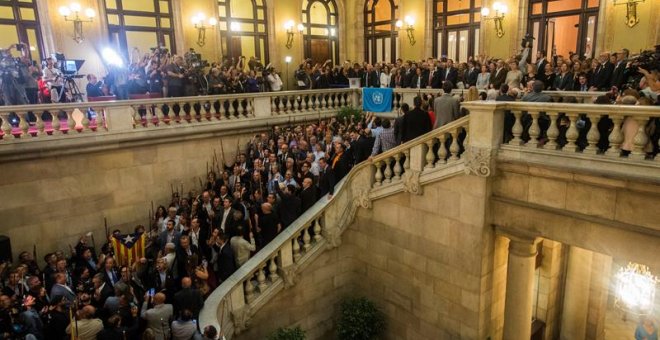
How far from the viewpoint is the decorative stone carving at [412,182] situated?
798 centimetres

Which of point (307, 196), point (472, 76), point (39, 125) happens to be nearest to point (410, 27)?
point (472, 76)

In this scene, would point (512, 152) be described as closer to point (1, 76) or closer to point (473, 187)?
point (473, 187)

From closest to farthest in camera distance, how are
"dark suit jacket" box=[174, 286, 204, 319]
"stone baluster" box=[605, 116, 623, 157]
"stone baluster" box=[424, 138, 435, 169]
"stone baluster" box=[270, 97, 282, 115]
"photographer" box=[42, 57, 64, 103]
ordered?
1. "stone baluster" box=[605, 116, 623, 157]
2. "dark suit jacket" box=[174, 286, 204, 319]
3. "stone baluster" box=[424, 138, 435, 169]
4. "photographer" box=[42, 57, 64, 103]
5. "stone baluster" box=[270, 97, 282, 115]

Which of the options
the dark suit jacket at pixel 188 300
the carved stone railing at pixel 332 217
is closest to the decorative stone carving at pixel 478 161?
the carved stone railing at pixel 332 217

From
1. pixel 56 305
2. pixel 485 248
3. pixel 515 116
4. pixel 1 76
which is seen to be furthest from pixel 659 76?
pixel 1 76

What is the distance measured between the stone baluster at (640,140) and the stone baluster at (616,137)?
17 centimetres

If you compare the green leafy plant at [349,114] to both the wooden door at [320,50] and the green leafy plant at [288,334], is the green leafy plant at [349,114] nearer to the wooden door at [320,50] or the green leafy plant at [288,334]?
the green leafy plant at [288,334]

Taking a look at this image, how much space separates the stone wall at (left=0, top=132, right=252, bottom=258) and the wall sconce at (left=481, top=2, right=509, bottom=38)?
980 cm

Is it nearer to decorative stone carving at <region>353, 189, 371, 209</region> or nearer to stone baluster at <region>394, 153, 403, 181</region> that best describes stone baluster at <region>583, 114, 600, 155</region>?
stone baluster at <region>394, 153, 403, 181</region>

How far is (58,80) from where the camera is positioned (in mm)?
11570

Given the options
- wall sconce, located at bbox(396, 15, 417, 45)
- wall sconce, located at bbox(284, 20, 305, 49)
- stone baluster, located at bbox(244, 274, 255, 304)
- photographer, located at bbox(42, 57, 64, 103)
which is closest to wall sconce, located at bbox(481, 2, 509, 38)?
wall sconce, located at bbox(396, 15, 417, 45)

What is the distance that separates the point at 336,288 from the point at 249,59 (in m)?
11.0

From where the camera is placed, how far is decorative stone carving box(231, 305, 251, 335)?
8.14 meters

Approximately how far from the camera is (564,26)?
14.2 meters
